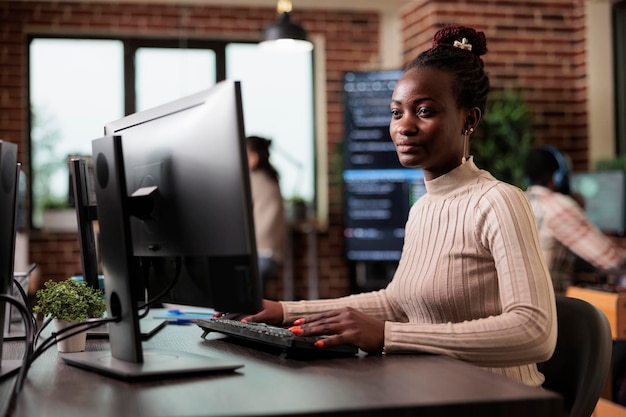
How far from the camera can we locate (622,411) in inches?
107

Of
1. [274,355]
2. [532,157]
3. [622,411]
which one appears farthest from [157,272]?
[532,157]

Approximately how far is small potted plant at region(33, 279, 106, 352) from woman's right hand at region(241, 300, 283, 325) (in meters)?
0.32

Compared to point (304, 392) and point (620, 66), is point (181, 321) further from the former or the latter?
point (620, 66)

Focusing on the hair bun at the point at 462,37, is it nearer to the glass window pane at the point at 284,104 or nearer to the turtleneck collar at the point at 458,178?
the turtleneck collar at the point at 458,178

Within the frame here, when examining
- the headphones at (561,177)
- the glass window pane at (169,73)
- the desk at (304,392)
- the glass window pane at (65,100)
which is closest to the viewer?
the desk at (304,392)

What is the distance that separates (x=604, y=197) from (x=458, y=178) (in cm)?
324

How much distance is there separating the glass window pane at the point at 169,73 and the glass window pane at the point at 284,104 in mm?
201

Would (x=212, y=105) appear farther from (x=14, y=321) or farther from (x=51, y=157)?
(x=51, y=157)

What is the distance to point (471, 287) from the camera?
5.17 feet

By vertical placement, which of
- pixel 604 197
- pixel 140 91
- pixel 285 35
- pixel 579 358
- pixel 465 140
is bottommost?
pixel 579 358

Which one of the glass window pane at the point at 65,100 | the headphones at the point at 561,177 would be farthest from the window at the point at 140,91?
the headphones at the point at 561,177

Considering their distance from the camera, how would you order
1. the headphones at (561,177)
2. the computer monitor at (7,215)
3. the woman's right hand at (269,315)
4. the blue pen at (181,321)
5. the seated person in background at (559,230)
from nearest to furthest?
the computer monitor at (7,215)
the woman's right hand at (269,315)
the blue pen at (181,321)
the seated person in background at (559,230)
the headphones at (561,177)

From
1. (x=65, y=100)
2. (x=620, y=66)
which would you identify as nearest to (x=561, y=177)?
(x=620, y=66)

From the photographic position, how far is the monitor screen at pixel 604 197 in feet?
14.9
